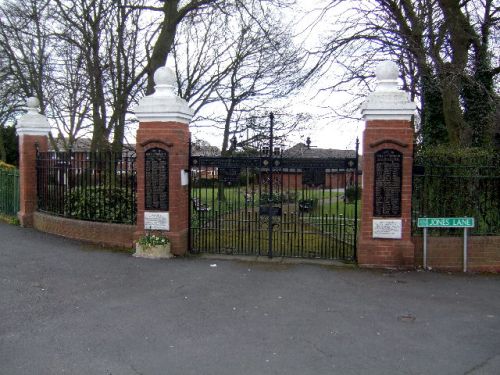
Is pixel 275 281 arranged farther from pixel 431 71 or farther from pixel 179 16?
pixel 179 16

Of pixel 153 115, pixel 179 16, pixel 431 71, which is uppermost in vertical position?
pixel 179 16

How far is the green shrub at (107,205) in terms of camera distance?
10.1 meters

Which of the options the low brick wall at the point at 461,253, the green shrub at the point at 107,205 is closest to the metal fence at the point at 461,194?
the low brick wall at the point at 461,253

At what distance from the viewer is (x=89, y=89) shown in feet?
54.9

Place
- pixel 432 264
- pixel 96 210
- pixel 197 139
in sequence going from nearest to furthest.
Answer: pixel 432 264 → pixel 96 210 → pixel 197 139

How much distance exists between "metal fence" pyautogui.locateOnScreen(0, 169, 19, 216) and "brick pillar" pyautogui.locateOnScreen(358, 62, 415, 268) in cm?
971

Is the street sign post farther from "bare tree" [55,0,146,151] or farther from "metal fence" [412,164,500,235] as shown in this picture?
"bare tree" [55,0,146,151]

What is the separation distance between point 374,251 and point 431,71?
6390 millimetres

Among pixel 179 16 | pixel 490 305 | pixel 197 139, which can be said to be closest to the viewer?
pixel 490 305

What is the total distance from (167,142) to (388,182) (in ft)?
12.9

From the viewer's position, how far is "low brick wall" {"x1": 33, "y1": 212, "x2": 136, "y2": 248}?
940 centimetres

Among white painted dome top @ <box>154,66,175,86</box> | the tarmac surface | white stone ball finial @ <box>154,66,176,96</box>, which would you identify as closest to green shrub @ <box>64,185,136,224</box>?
the tarmac surface

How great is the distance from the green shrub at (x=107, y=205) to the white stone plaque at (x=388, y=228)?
16.4 ft

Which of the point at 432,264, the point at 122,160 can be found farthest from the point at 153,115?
the point at 432,264
